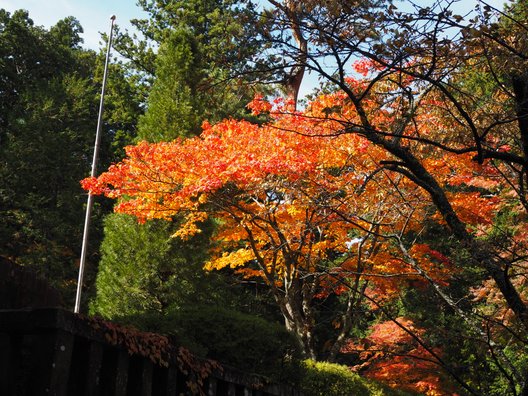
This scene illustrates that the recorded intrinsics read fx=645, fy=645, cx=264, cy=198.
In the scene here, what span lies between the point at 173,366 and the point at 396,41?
2730 mm

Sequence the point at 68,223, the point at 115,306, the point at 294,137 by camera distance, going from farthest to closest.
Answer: the point at 68,223
the point at 115,306
the point at 294,137

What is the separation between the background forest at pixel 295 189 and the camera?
3701 mm

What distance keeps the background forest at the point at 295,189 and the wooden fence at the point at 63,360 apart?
0.80m

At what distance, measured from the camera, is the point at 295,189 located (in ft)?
28.8

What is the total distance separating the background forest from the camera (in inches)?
146

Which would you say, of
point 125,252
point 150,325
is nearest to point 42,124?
point 125,252

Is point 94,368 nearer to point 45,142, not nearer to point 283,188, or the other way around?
point 283,188

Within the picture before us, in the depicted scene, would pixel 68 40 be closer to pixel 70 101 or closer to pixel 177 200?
pixel 70 101

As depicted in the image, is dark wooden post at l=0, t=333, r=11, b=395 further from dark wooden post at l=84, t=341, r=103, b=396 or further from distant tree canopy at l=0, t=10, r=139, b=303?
distant tree canopy at l=0, t=10, r=139, b=303

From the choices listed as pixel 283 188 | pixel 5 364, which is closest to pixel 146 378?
pixel 5 364

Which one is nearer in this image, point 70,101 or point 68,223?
point 68,223

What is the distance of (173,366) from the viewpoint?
467 centimetres

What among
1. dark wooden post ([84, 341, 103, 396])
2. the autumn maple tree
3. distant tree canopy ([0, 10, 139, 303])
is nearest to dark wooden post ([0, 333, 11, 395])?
dark wooden post ([84, 341, 103, 396])

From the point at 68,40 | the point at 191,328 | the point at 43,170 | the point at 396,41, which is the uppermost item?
the point at 68,40
